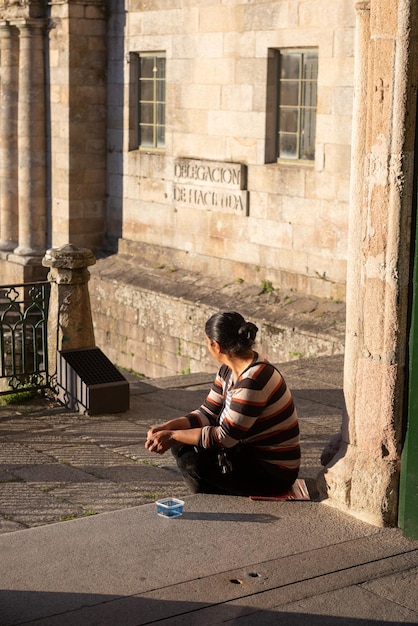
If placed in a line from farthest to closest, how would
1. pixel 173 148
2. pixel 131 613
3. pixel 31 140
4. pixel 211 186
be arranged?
pixel 31 140, pixel 173 148, pixel 211 186, pixel 131 613

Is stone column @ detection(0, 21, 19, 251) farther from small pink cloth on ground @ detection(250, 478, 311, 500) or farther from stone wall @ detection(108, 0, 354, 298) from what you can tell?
small pink cloth on ground @ detection(250, 478, 311, 500)

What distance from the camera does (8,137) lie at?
17.5 metres

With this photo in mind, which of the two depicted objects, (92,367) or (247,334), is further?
(92,367)

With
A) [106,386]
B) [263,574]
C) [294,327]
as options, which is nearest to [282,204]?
[294,327]

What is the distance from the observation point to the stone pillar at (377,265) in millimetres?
5809

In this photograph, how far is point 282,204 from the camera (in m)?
13.7

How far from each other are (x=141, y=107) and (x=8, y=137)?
2396 mm

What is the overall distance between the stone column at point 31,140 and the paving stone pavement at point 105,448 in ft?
23.2

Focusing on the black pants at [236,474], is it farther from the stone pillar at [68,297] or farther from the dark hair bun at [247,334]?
the stone pillar at [68,297]

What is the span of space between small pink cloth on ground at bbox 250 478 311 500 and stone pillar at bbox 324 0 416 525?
0.90 feet

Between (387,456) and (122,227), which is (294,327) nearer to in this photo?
(122,227)

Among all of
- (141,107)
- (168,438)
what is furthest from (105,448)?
(141,107)

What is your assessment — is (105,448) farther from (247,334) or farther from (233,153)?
(233,153)

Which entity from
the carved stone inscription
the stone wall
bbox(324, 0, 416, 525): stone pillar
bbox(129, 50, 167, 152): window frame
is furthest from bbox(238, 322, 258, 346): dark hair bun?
bbox(129, 50, 167, 152): window frame
